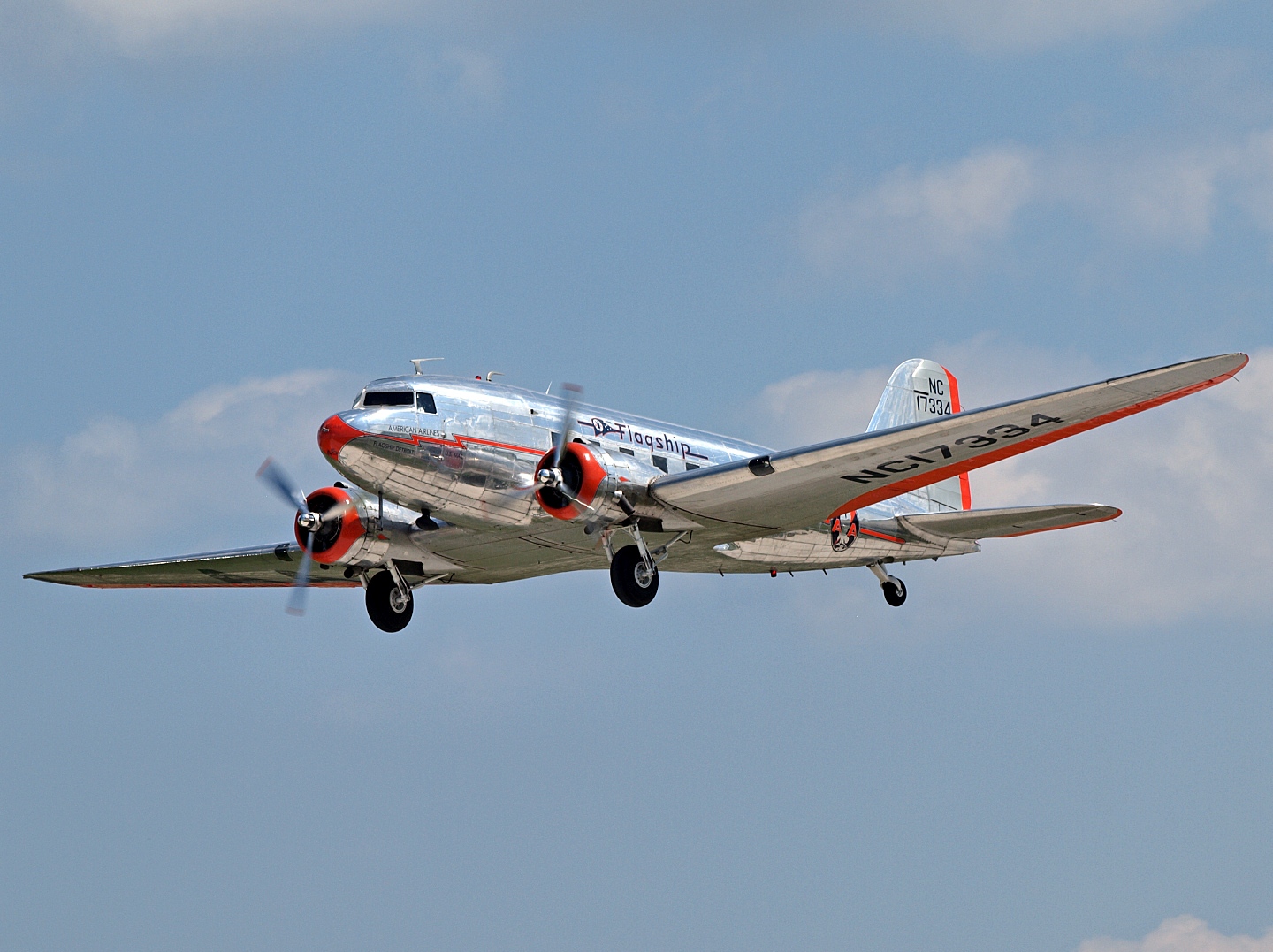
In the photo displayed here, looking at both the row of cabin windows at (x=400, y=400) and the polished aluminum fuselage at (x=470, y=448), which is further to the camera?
the row of cabin windows at (x=400, y=400)

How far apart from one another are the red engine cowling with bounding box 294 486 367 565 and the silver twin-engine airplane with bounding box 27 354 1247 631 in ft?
0.08

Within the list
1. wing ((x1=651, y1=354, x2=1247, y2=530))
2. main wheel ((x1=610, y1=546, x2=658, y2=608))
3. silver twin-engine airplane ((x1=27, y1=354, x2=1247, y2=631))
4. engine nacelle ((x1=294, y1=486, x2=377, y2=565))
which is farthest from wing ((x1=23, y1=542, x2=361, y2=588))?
wing ((x1=651, y1=354, x2=1247, y2=530))

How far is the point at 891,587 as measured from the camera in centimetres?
3042

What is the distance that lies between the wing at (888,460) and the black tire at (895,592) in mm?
4735

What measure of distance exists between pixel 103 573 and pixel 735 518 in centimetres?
1306

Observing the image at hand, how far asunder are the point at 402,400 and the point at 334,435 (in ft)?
3.84

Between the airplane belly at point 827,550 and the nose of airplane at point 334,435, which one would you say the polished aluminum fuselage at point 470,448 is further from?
the airplane belly at point 827,550

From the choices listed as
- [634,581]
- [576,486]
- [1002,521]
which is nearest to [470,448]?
[576,486]

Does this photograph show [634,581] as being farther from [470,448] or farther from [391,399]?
[391,399]

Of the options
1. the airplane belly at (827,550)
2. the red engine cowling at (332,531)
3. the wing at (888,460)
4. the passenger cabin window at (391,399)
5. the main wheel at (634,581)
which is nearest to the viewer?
the wing at (888,460)

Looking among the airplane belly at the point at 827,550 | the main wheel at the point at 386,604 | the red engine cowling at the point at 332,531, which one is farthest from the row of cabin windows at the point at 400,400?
the airplane belly at the point at 827,550

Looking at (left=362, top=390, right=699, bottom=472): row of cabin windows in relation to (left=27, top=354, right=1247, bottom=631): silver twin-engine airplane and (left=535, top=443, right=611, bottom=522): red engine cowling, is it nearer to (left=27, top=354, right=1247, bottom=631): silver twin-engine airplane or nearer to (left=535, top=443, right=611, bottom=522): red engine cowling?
(left=27, top=354, right=1247, bottom=631): silver twin-engine airplane

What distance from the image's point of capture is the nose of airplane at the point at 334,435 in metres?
23.7

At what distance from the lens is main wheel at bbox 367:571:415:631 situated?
27.4 m
